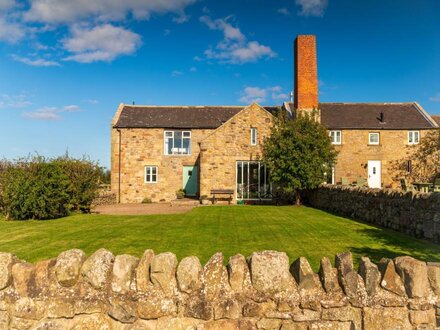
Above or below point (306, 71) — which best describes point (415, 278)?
below

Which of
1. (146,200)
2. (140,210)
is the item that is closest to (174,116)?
(146,200)

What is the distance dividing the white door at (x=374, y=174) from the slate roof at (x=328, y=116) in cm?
297

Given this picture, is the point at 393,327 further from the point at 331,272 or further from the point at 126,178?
the point at 126,178

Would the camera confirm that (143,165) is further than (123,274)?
Yes

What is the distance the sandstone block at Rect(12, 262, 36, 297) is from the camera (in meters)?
3.95

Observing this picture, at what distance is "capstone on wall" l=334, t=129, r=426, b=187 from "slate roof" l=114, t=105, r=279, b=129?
26.2 ft

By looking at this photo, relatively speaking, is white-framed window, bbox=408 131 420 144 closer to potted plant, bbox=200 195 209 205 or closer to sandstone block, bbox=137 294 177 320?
potted plant, bbox=200 195 209 205

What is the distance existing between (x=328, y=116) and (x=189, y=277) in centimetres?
2919

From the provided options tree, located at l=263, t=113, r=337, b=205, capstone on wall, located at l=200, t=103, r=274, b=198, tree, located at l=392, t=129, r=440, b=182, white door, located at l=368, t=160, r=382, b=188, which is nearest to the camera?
tree, located at l=263, t=113, r=337, b=205

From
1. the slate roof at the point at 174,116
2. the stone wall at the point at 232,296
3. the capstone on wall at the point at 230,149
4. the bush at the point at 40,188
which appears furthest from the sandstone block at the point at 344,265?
the slate roof at the point at 174,116

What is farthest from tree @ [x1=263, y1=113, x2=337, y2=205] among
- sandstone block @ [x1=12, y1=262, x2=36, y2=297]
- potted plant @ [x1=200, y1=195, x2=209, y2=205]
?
sandstone block @ [x1=12, y1=262, x2=36, y2=297]

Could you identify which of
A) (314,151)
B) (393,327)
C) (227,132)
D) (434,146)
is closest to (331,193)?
(314,151)

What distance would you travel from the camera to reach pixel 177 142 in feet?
98.2

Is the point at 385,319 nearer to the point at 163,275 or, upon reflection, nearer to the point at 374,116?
the point at 163,275
